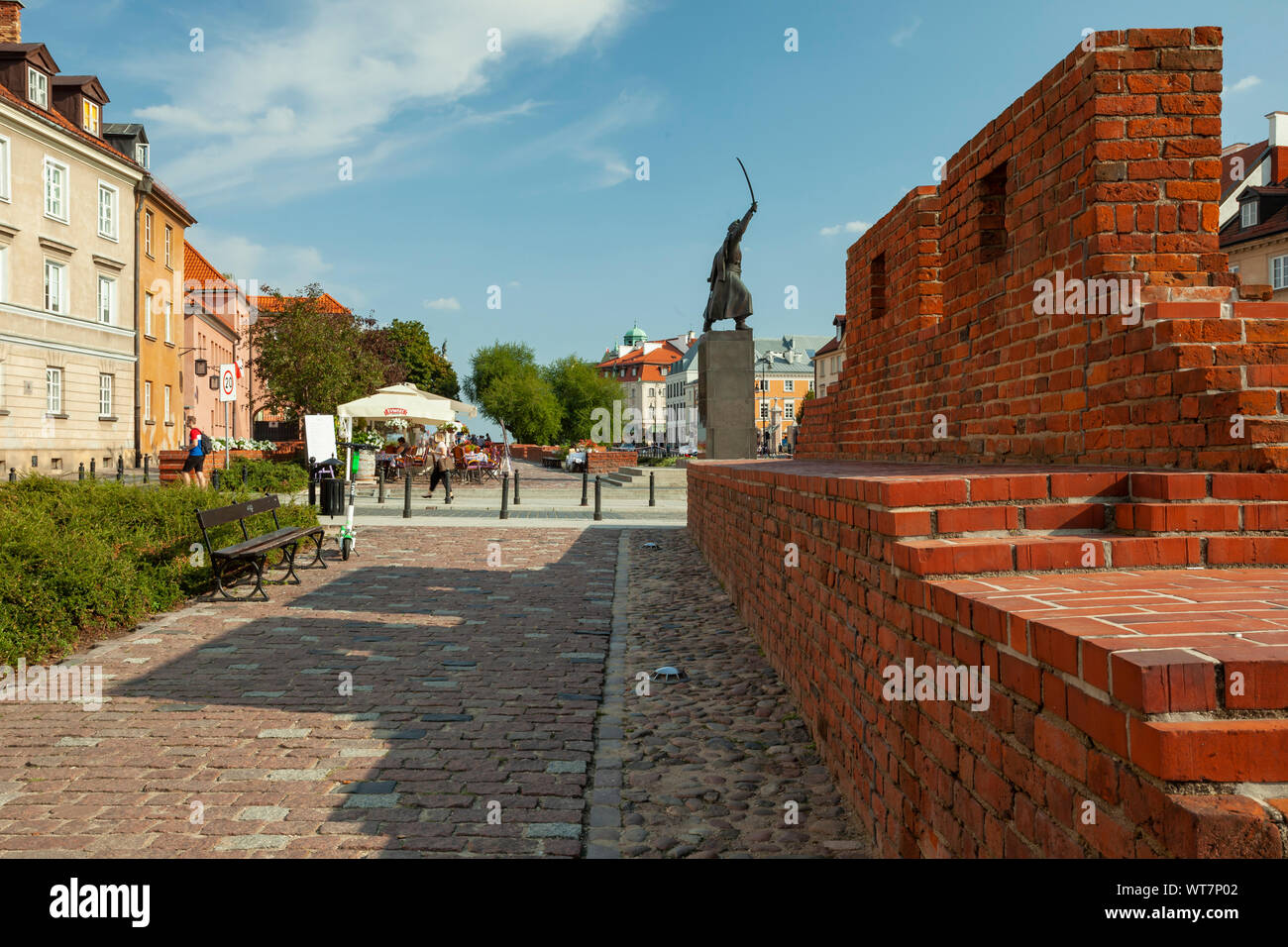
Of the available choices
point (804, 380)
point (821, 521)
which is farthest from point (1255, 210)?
point (804, 380)

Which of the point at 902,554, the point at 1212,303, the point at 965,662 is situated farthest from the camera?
the point at 1212,303

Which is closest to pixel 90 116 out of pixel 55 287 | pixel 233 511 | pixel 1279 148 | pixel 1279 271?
pixel 55 287

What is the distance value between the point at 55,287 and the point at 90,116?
8107 mm

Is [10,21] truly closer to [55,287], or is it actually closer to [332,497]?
[55,287]

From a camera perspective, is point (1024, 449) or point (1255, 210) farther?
point (1255, 210)

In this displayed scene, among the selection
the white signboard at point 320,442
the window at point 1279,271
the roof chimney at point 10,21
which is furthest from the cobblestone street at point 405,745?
the roof chimney at point 10,21

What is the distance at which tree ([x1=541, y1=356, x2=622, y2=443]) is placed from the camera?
3807 inches

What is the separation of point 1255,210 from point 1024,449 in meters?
36.5

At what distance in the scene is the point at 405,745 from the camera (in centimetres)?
465

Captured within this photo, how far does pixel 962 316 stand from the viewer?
561 centimetres

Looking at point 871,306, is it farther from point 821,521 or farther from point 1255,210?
point 1255,210

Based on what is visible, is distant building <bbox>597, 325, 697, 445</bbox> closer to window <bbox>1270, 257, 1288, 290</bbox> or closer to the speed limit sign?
window <bbox>1270, 257, 1288, 290</bbox>

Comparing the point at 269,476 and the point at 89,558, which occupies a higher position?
the point at 269,476

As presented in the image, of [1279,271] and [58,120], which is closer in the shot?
[58,120]
